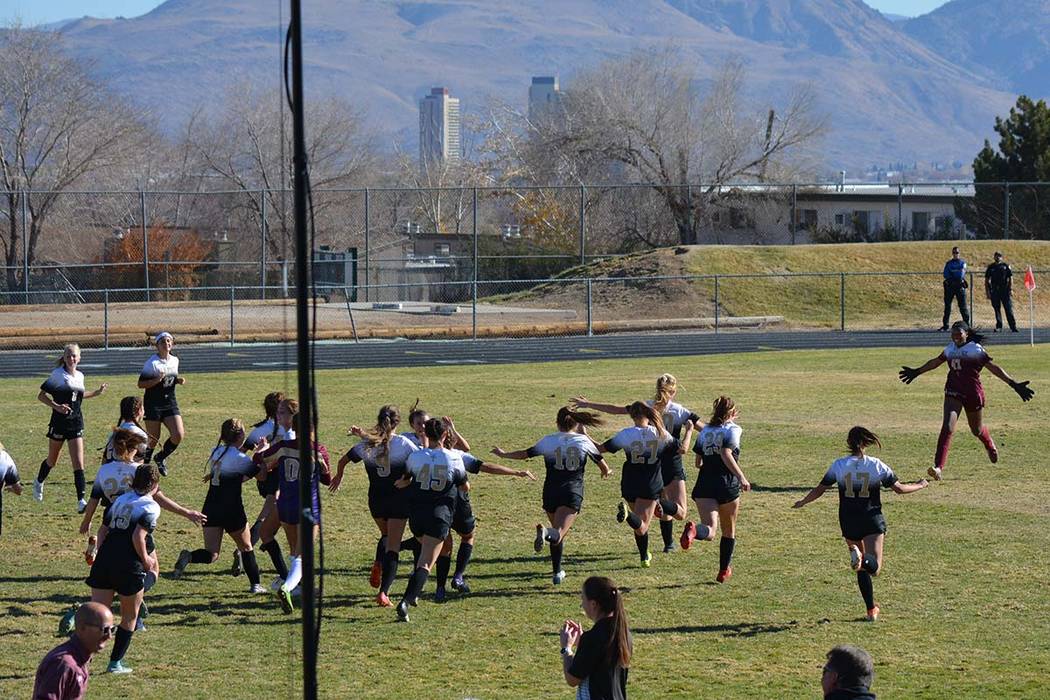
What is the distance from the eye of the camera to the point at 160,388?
18.6 meters

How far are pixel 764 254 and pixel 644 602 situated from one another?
37360mm

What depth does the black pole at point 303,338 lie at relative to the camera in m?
6.23

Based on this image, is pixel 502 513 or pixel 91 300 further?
pixel 91 300

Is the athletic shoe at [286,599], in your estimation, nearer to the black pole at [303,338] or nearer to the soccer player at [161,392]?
the black pole at [303,338]

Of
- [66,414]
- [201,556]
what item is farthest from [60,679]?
[66,414]

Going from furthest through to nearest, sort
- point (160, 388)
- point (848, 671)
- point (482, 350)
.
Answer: point (482, 350)
point (160, 388)
point (848, 671)

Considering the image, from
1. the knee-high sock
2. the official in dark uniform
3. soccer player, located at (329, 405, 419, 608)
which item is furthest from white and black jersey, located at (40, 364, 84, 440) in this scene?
the official in dark uniform

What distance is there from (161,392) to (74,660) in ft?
35.5

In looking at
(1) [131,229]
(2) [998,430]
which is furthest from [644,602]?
(1) [131,229]

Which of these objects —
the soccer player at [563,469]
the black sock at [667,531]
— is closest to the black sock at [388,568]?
the soccer player at [563,469]

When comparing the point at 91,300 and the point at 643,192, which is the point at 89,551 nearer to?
the point at 91,300

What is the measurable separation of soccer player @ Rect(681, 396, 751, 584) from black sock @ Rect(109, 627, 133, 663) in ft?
17.1

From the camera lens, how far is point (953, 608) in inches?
507

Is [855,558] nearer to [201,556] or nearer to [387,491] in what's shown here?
[387,491]
